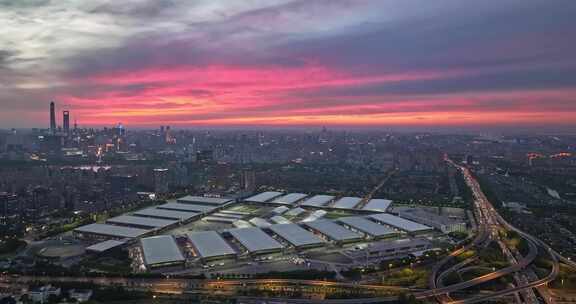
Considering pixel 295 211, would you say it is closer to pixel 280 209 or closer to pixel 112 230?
pixel 280 209

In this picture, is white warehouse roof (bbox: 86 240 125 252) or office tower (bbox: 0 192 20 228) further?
office tower (bbox: 0 192 20 228)

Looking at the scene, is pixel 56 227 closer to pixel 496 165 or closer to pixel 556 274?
pixel 556 274

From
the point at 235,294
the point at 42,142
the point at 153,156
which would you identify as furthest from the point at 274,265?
the point at 42,142

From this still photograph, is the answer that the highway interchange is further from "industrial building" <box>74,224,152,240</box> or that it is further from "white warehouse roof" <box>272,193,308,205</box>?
"white warehouse roof" <box>272,193,308,205</box>

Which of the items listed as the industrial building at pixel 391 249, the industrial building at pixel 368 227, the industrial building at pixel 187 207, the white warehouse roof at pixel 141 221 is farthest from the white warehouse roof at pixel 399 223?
the white warehouse roof at pixel 141 221

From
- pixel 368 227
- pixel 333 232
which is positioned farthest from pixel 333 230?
pixel 368 227

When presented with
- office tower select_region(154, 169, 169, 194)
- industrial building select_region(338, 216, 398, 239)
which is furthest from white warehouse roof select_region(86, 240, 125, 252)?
office tower select_region(154, 169, 169, 194)
